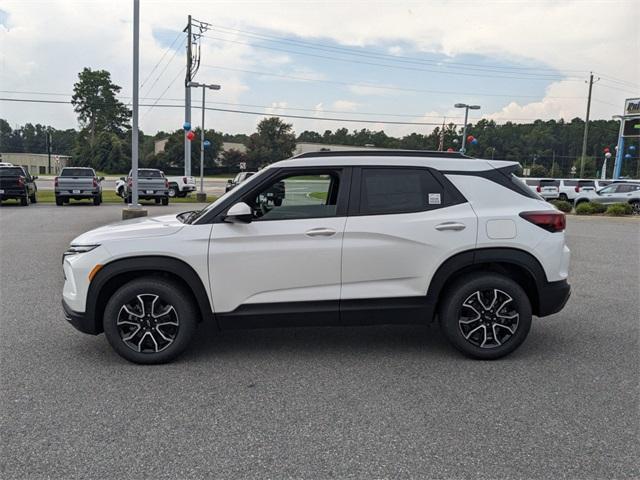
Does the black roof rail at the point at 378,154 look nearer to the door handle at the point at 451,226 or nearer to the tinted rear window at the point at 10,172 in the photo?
the door handle at the point at 451,226

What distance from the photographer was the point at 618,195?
2659 centimetres

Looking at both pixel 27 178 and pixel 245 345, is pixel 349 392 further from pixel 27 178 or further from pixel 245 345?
pixel 27 178

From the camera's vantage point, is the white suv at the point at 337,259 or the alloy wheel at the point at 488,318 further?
the alloy wheel at the point at 488,318

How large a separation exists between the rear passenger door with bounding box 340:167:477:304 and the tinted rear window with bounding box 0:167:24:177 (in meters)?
21.7

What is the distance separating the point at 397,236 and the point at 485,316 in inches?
41.4

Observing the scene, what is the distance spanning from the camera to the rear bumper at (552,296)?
4562 millimetres

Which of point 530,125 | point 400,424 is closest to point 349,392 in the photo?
point 400,424

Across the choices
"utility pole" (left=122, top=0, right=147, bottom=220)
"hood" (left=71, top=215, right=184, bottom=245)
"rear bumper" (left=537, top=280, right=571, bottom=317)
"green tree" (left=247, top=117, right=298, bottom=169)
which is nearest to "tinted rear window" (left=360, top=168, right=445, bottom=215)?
"rear bumper" (left=537, top=280, right=571, bottom=317)

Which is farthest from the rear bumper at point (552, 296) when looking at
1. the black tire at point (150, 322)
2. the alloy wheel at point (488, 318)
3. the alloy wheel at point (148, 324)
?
the alloy wheel at point (148, 324)

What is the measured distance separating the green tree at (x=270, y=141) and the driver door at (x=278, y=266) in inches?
3319

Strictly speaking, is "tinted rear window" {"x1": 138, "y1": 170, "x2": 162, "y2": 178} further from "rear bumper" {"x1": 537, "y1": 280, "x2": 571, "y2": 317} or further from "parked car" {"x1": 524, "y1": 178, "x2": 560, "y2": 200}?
"rear bumper" {"x1": 537, "y1": 280, "x2": 571, "y2": 317}

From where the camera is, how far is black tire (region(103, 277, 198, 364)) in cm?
429

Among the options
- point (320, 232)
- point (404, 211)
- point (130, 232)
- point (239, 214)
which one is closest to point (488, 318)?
point (404, 211)

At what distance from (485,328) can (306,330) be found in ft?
6.05
